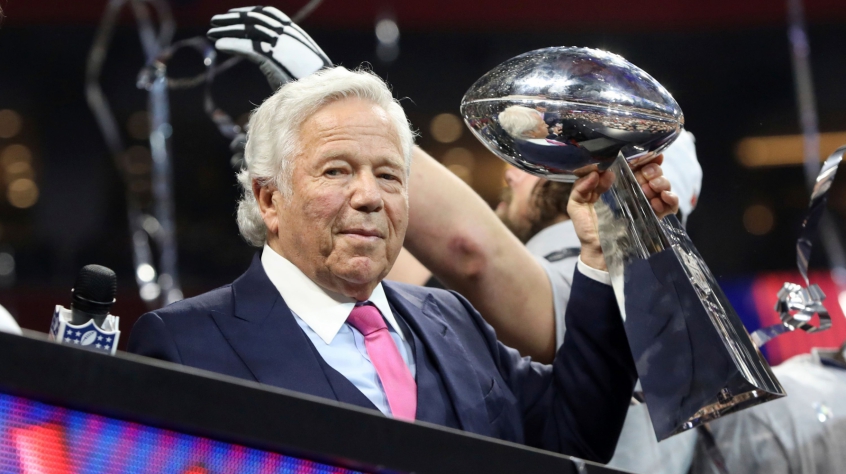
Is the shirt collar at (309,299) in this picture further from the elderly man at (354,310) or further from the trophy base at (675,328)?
the trophy base at (675,328)

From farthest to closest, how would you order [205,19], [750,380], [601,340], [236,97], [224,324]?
[236,97] < [205,19] < [601,340] < [224,324] < [750,380]

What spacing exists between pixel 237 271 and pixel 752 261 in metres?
2.91

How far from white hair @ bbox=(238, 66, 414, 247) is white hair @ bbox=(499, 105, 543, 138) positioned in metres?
0.20

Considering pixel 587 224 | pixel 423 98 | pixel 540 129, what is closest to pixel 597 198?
pixel 587 224

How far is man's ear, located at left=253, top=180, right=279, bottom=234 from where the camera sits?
3.59 feet

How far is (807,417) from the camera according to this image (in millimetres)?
1220

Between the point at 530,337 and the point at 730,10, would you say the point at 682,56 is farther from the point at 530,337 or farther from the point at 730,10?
the point at 530,337

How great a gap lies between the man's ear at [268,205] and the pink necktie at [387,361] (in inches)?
5.6

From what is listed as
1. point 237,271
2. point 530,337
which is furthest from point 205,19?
point 530,337

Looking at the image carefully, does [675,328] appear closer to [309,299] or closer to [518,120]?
[518,120]

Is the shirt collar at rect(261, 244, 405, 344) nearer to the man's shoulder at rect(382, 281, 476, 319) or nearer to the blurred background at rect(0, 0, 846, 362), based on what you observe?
the man's shoulder at rect(382, 281, 476, 319)

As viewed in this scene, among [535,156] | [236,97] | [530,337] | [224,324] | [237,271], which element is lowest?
[237,271]

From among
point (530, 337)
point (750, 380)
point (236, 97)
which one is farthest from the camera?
point (236, 97)

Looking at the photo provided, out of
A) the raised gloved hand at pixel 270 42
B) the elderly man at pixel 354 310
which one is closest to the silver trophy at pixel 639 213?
the elderly man at pixel 354 310
